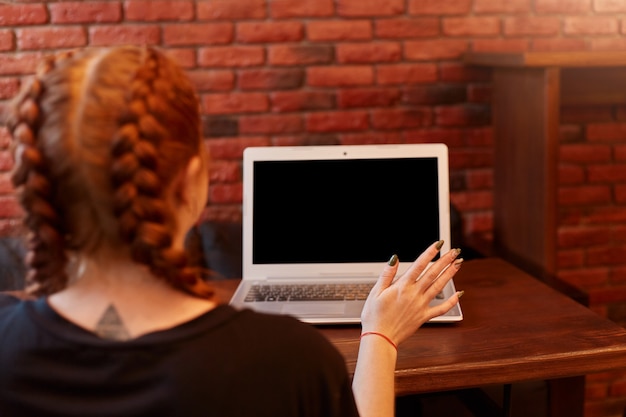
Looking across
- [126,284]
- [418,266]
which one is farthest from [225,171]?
[126,284]

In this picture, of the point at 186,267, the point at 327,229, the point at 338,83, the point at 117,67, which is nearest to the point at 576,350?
the point at 327,229

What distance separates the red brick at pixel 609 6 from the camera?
2.37 meters

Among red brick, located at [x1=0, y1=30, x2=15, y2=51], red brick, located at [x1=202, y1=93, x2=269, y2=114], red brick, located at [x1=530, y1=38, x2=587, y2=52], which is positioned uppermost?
red brick, located at [x1=0, y1=30, x2=15, y2=51]

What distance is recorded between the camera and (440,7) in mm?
2287

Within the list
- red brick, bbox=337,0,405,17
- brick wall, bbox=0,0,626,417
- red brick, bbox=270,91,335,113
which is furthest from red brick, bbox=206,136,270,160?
red brick, bbox=337,0,405,17

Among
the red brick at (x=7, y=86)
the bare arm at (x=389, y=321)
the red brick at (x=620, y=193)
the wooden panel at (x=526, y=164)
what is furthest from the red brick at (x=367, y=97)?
the bare arm at (x=389, y=321)

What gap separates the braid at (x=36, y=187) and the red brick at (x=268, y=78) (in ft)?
4.85

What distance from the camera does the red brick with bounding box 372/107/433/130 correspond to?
2.31 metres

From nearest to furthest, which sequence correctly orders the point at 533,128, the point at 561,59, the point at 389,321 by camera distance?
the point at 389,321 < the point at 561,59 < the point at 533,128

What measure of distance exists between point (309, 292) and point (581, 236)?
1.30 metres

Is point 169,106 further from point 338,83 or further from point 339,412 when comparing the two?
point 338,83

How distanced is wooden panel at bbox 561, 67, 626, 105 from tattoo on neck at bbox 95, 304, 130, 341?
186cm

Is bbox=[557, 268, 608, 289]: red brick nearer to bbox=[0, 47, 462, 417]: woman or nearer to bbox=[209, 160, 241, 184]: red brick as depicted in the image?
bbox=[209, 160, 241, 184]: red brick

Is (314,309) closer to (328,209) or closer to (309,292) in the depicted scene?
(309,292)
